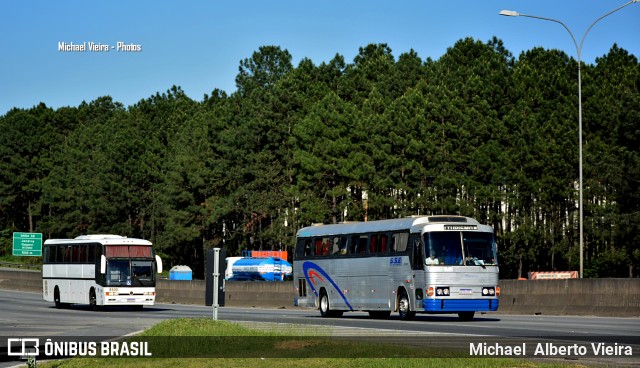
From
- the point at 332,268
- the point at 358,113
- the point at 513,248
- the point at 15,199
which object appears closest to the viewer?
the point at 332,268

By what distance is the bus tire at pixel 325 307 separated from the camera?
132 ft

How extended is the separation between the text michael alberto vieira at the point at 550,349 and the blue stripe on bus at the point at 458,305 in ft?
39.5

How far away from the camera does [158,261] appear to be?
4838cm

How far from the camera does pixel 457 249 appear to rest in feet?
111

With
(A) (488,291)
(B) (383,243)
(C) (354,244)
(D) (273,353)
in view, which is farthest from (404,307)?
(D) (273,353)

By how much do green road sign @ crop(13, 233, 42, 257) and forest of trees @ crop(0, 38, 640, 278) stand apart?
18.0 metres

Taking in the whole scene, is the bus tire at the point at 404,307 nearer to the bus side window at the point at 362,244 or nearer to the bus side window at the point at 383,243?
the bus side window at the point at 383,243

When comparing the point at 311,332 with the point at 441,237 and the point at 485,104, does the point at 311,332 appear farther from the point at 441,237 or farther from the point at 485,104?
the point at 485,104

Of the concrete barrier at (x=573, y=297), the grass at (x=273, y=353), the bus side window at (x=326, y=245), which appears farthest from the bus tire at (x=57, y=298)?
the grass at (x=273, y=353)

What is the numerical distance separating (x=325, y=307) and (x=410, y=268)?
22.6ft

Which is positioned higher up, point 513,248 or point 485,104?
point 485,104

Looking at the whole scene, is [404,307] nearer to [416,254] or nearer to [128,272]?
[416,254]

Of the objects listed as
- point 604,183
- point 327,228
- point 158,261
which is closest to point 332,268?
point 327,228

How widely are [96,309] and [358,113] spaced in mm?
51289
